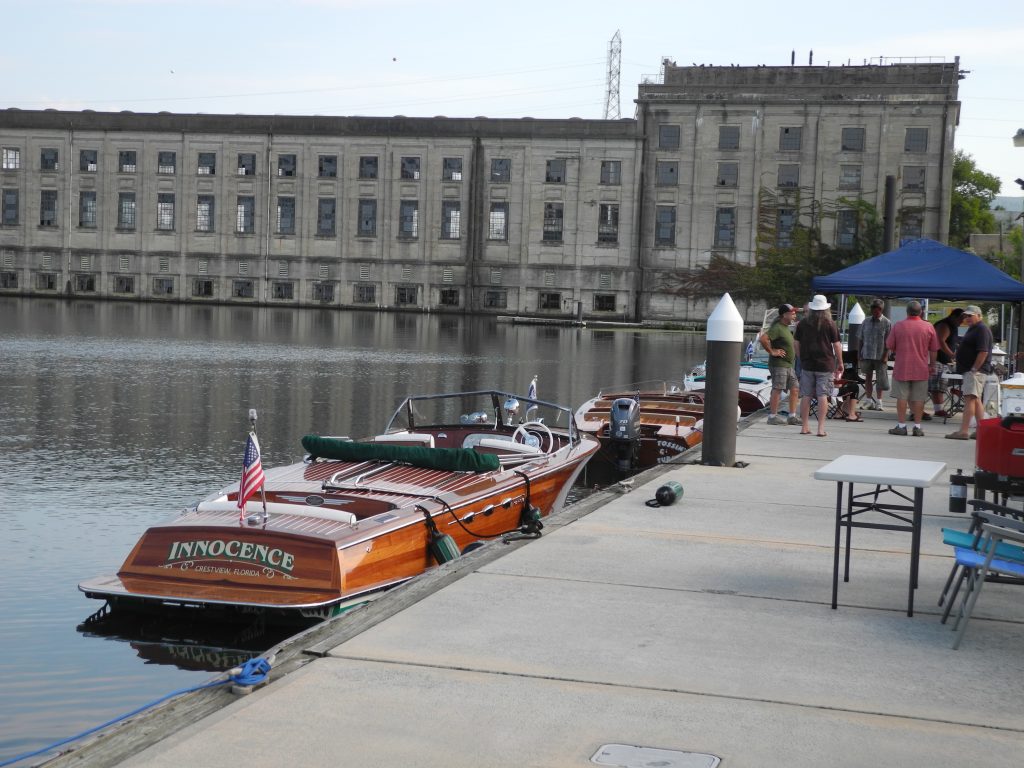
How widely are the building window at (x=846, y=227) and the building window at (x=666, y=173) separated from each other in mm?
10813

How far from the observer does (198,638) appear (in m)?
10.3

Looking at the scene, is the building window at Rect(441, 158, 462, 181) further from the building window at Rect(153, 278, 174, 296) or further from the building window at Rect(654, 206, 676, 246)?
the building window at Rect(153, 278, 174, 296)

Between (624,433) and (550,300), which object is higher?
(550,300)

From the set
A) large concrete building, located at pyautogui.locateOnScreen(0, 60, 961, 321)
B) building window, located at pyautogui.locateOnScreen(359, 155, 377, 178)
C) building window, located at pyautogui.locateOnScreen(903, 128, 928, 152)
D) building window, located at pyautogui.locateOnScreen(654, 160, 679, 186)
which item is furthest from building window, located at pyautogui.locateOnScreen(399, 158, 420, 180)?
building window, located at pyautogui.locateOnScreen(903, 128, 928, 152)

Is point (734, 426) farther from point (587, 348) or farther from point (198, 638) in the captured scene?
point (587, 348)

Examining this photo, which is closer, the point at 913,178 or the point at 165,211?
the point at 913,178

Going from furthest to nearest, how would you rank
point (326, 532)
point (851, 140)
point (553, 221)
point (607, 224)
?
point (553, 221) < point (607, 224) < point (851, 140) < point (326, 532)

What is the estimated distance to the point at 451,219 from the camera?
86812 mm

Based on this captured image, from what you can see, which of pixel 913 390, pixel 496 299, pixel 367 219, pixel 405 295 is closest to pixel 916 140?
pixel 496 299

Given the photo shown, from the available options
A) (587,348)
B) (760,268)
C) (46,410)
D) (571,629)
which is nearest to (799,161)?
(760,268)

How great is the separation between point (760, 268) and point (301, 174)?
31.9 metres

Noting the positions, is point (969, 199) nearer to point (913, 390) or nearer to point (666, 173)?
point (666, 173)

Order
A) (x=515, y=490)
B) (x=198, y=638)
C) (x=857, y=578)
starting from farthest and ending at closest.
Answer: (x=515, y=490) < (x=198, y=638) < (x=857, y=578)

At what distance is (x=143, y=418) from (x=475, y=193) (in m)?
63.1
